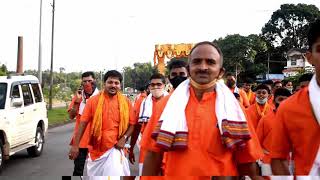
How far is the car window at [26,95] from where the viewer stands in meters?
10.5

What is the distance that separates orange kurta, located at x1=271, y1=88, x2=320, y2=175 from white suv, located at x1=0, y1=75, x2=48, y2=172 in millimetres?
7261

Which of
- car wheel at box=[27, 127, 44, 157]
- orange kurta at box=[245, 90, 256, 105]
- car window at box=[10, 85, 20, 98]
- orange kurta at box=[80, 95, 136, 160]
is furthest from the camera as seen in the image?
car wheel at box=[27, 127, 44, 157]

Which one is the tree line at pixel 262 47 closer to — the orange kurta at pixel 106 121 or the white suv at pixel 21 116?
the white suv at pixel 21 116

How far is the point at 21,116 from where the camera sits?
10039 mm

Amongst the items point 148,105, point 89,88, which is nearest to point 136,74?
point 89,88

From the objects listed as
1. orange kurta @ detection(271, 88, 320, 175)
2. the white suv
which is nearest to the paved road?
the white suv

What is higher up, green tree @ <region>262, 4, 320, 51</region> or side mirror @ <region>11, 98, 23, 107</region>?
green tree @ <region>262, 4, 320, 51</region>

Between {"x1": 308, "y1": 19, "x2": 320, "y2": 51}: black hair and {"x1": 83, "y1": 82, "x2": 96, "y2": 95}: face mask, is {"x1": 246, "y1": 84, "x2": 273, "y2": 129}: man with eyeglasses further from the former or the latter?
{"x1": 308, "y1": 19, "x2": 320, "y2": 51}: black hair

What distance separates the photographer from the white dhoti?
5.54 metres

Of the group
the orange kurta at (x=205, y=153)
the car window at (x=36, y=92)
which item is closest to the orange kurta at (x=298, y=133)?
the orange kurta at (x=205, y=153)

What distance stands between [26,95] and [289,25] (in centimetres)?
7256

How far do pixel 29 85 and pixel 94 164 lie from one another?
5.71 m

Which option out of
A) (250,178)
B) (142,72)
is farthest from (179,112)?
(142,72)

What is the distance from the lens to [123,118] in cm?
582
